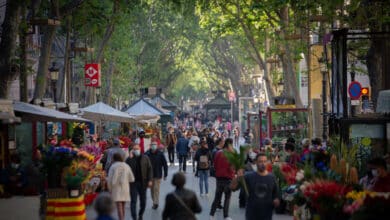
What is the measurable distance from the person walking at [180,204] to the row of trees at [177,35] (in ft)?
35.1

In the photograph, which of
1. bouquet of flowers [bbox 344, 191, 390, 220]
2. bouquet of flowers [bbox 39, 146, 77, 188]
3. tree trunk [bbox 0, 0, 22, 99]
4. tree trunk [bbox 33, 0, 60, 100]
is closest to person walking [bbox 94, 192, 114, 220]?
bouquet of flowers [bbox 344, 191, 390, 220]

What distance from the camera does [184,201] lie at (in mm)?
13086

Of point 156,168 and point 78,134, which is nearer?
point 156,168

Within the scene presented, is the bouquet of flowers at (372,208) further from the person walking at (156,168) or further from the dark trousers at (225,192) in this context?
the person walking at (156,168)

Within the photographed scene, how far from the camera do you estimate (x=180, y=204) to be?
42.5 feet

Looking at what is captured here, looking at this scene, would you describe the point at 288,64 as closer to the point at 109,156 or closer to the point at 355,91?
the point at 355,91

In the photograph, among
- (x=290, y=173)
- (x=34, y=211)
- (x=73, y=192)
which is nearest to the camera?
(x=290, y=173)

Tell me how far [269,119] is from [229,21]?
11018 millimetres

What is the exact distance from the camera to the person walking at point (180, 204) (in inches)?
510

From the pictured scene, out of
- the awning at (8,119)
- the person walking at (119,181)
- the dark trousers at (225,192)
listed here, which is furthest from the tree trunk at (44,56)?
the person walking at (119,181)

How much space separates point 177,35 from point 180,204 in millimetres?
72025

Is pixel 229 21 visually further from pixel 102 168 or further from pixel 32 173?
pixel 32 173

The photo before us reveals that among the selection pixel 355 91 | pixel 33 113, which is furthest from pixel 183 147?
pixel 33 113

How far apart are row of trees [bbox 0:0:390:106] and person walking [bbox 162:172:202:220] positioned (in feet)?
35.1
